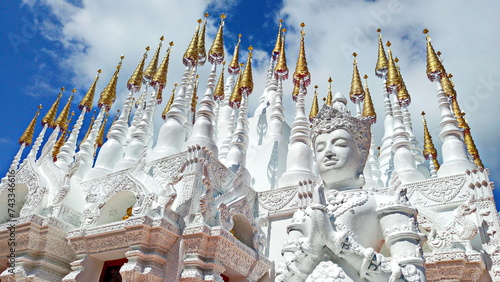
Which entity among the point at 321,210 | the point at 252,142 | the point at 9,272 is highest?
the point at 252,142

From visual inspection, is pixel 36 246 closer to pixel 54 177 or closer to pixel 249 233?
pixel 54 177

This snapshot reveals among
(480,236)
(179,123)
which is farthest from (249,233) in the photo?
(480,236)

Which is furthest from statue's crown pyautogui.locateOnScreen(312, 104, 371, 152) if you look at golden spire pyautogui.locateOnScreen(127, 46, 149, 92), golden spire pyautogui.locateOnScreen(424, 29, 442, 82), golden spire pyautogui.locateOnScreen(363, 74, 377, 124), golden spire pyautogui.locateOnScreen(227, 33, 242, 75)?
golden spire pyautogui.locateOnScreen(227, 33, 242, 75)

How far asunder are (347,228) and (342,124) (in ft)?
3.31

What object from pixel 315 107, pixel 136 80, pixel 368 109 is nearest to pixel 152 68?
pixel 136 80

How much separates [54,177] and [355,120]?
757 cm

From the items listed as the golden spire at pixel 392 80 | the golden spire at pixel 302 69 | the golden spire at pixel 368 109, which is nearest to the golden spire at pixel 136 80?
the golden spire at pixel 302 69

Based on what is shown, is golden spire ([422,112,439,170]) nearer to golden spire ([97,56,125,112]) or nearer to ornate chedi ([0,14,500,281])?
ornate chedi ([0,14,500,281])

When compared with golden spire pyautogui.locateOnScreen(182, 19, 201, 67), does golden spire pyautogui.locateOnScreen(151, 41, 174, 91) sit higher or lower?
higher

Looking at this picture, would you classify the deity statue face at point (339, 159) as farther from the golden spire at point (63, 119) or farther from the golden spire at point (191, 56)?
the golden spire at point (63, 119)

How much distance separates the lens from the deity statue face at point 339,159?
3.51 meters

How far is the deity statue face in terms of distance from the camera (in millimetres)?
3512

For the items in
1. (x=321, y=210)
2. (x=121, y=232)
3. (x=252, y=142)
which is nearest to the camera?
(x=321, y=210)

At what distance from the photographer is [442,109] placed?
341 inches
